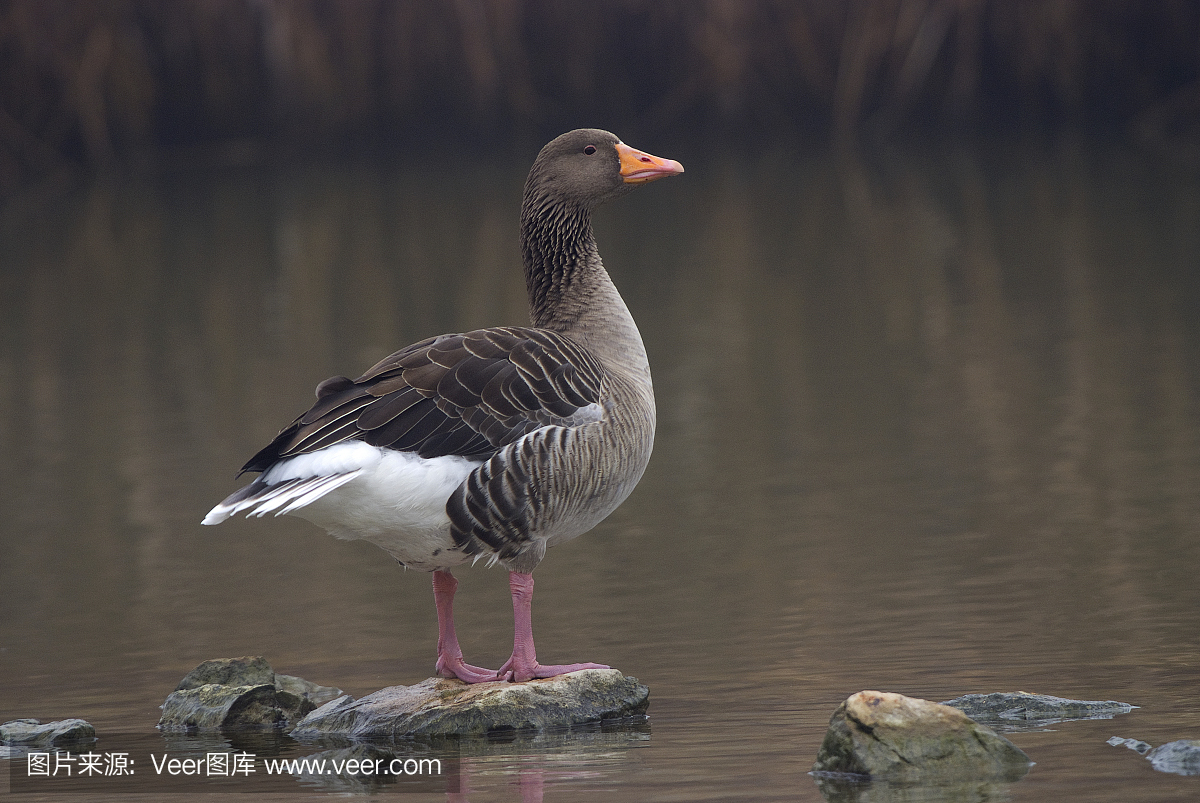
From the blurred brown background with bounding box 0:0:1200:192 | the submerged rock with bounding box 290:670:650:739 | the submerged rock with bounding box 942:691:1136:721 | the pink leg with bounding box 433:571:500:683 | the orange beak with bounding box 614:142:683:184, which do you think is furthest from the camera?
the blurred brown background with bounding box 0:0:1200:192

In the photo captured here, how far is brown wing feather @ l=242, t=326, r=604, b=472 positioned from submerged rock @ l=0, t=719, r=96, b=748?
137 centimetres

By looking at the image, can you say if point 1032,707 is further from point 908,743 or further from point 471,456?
point 471,456

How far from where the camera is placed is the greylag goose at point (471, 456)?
6.34 meters

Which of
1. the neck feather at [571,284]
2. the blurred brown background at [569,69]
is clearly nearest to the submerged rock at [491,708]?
the neck feather at [571,284]

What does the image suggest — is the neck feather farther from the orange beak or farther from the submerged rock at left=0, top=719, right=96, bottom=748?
the submerged rock at left=0, top=719, right=96, bottom=748

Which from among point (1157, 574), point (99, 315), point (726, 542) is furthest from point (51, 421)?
point (1157, 574)

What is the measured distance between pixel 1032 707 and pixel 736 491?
5.04m

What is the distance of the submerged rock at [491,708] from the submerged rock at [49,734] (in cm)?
90

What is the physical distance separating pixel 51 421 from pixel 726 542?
812cm

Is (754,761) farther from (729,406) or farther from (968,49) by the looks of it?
(968,49)

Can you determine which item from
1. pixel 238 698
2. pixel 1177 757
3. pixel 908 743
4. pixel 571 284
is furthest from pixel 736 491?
pixel 1177 757

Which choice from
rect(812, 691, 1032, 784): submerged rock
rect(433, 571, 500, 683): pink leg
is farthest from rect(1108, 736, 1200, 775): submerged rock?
rect(433, 571, 500, 683): pink leg

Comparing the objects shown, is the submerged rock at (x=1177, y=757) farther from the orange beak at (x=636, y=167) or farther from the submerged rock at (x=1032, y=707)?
the orange beak at (x=636, y=167)

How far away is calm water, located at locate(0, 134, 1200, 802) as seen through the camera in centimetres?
682
